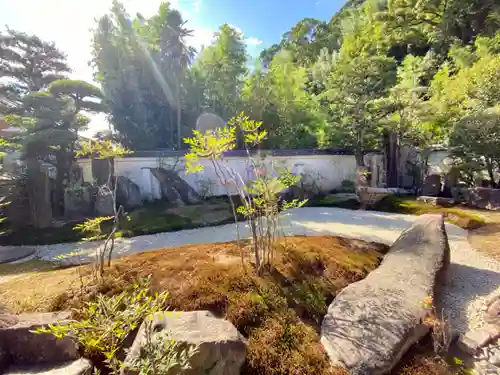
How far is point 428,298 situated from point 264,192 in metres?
2.08

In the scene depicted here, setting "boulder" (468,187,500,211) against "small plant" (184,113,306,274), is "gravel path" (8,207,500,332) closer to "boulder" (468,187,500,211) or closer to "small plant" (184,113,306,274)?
"small plant" (184,113,306,274)

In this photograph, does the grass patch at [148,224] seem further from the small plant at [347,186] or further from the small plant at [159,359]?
the small plant at [347,186]

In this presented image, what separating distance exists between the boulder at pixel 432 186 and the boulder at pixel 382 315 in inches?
273

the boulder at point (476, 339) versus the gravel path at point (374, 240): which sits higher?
the gravel path at point (374, 240)

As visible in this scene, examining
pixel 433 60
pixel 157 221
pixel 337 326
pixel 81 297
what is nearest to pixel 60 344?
pixel 81 297

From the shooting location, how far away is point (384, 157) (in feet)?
40.2

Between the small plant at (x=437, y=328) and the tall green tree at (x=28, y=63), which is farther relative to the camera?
the tall green tree at (x=28, y=63)


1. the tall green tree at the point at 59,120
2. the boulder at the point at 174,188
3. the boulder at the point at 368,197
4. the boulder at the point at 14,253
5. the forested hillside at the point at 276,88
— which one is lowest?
the boulder at the point at 14,253

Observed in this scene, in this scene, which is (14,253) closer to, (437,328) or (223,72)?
(437,328)

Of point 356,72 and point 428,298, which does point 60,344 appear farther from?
point 356,72

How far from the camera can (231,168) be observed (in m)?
8.13

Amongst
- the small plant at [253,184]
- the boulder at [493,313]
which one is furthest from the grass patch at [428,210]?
the small plant at [253,184]

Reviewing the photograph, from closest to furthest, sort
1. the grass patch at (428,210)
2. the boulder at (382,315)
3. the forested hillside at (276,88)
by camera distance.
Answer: the boulder at (382,315)
the grass patch at (428,210)
the forested hillside at (276,88)

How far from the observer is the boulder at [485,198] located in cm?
799
